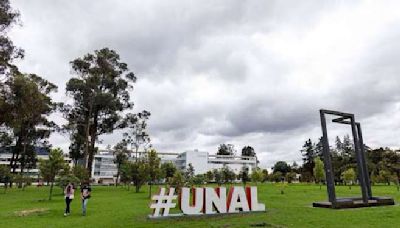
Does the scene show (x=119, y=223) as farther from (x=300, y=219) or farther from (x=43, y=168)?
(x=43, y=168)

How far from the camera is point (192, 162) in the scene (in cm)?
10594

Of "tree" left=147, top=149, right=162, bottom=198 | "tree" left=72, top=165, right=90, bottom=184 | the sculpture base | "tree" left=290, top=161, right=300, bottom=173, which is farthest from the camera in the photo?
"tree" left=290, top=161, right=300, bottom=173

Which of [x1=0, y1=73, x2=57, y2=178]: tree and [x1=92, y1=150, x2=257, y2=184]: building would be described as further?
[x1=92, y1=150, x2=257, y2=184]: building

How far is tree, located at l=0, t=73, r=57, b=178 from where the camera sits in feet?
71.4

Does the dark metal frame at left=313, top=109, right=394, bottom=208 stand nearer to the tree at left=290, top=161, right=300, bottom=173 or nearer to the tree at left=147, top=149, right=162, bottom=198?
the tree at left=147, top=149, right=162, bottom=198

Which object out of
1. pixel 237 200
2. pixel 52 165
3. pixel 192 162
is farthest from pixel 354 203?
pixel 192 162

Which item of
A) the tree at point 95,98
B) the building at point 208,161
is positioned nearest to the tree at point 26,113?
the tree at point 95,98

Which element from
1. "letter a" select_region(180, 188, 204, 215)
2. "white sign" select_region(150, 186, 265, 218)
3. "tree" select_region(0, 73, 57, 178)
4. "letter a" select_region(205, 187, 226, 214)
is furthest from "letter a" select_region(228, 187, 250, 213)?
"tree" select_region(0, 73, 57, 178)

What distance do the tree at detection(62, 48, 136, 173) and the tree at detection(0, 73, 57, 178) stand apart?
3.00 meters

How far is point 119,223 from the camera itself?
1166 centimetres

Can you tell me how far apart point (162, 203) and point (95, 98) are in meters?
24.7

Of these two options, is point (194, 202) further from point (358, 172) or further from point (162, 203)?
point (358, 172)

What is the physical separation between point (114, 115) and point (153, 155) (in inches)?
313

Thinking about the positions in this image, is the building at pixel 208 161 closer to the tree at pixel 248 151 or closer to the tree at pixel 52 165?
the tree at pixel 248 151
